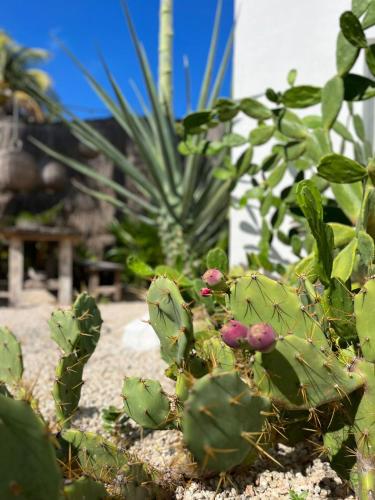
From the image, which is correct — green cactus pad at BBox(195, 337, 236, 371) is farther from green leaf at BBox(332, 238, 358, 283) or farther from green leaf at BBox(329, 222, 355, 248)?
green leaf at BBox(329, 222, 355, 248)

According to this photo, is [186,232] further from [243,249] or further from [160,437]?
[160,437]

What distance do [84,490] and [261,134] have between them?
1711 mm

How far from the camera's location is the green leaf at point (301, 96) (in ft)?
6.31

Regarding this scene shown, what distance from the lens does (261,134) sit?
7.04ft

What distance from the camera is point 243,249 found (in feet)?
10.2

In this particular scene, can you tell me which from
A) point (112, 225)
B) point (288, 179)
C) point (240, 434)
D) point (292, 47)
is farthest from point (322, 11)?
point (112, 225)

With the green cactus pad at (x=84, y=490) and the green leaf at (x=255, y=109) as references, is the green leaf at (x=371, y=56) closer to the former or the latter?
the green leaf at (x=255, y=109)

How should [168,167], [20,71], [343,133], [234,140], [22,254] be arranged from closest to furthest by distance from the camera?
[343,133]
[234,140]
[168,167]
[22,254]
[20,71]

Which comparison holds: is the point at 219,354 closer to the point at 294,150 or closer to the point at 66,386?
the point at 66,386

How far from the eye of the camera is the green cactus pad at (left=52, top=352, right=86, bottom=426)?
1208 mm

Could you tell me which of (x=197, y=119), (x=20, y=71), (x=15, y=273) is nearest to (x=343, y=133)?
(x=197, y=119)

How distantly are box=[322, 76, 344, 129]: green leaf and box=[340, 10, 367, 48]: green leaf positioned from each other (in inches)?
5.7

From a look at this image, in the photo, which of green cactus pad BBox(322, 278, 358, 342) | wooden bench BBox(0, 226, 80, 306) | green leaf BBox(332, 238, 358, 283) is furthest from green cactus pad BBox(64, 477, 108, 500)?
wooden bench BBox(0, 226, 80, 306)

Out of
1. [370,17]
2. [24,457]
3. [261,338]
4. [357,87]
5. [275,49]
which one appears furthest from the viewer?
Answer: [275,49]
